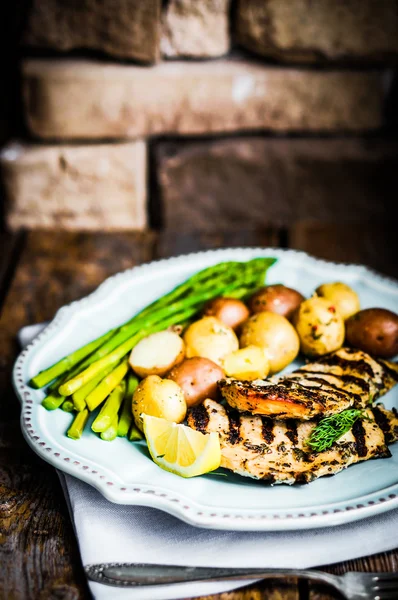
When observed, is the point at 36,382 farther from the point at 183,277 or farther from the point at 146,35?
the point at 146,35

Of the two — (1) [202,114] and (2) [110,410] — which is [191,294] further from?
(1) [202,114]

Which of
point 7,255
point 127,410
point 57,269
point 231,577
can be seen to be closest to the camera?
point 231,577

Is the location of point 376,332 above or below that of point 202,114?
below

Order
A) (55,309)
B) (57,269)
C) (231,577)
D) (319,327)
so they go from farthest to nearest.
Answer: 1. (57,269)
2. (55,309)
3. (319,327)
4. (231,577)

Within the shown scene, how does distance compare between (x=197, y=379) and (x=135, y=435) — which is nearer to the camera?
(x=135, y=435)

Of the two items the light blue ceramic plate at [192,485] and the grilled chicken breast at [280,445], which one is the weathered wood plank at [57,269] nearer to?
the light blue ceramic plate at [192,485]

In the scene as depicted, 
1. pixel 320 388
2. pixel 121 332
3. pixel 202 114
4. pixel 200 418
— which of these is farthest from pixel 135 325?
pixel 202 114
